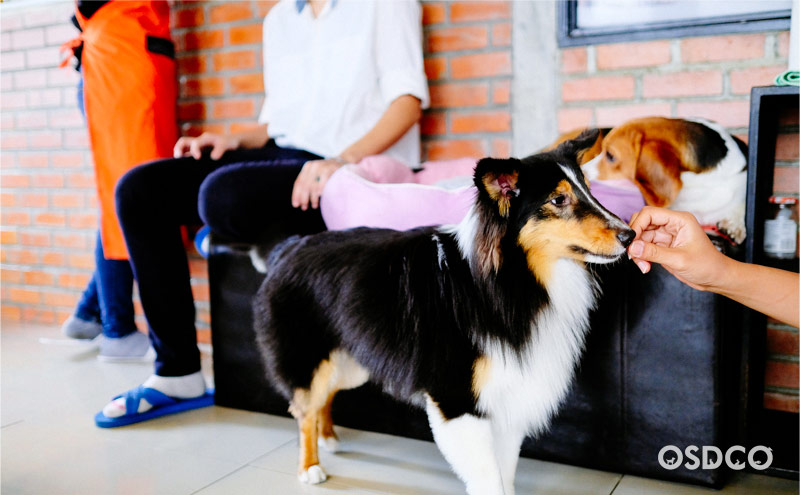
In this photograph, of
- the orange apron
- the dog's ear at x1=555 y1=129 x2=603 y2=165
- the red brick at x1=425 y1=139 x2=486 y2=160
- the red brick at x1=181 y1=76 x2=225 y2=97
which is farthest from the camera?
the red brick at x1=181 y1=76 x2=225 y2=97

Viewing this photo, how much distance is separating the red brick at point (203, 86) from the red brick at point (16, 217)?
52.6 inches

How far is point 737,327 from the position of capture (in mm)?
1759

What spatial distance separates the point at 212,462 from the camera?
1.86 meters

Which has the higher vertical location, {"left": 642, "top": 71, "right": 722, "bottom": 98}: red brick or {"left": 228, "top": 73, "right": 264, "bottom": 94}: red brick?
{"left": 228, "top": 73, "right": 264, "bottom": 94}: red brick

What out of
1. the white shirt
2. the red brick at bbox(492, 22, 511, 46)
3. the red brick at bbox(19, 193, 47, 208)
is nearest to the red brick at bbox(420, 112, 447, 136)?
the white shirt

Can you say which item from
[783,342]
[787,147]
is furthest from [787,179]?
[783,342]

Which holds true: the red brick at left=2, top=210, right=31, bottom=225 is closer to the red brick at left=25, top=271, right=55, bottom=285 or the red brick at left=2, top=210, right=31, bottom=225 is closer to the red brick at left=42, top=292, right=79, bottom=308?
the red brick at left=25, top=271, right=55, bottom=285

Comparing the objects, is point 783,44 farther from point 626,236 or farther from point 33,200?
point 33,200

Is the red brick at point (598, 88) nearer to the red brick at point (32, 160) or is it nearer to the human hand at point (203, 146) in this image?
the human hand at point (203, 146)

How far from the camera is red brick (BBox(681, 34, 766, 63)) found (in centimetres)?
208

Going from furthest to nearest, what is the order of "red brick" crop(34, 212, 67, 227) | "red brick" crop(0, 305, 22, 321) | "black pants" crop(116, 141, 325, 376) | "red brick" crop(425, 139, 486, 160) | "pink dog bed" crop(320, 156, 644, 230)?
1. "red brick" crop(0, 305, 22, 321)
2. "red brick" crop(34, 212, 67, 227)
3. "red brick" crop(425, 139, 486, 160)
4. "black pants" crop(116, 141, 325, 376)
5. "pink dog bed" crop(320, 156, 644, 230)

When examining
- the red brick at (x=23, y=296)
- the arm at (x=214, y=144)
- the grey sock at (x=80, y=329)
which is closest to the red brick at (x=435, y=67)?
the arm at (x=214, y=144)

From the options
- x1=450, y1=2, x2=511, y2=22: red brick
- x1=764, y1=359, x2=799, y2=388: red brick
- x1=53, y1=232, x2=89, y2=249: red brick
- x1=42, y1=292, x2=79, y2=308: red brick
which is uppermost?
x1=450, y1=2, x2=511, y2=22: red brick

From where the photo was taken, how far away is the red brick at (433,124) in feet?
8.69
